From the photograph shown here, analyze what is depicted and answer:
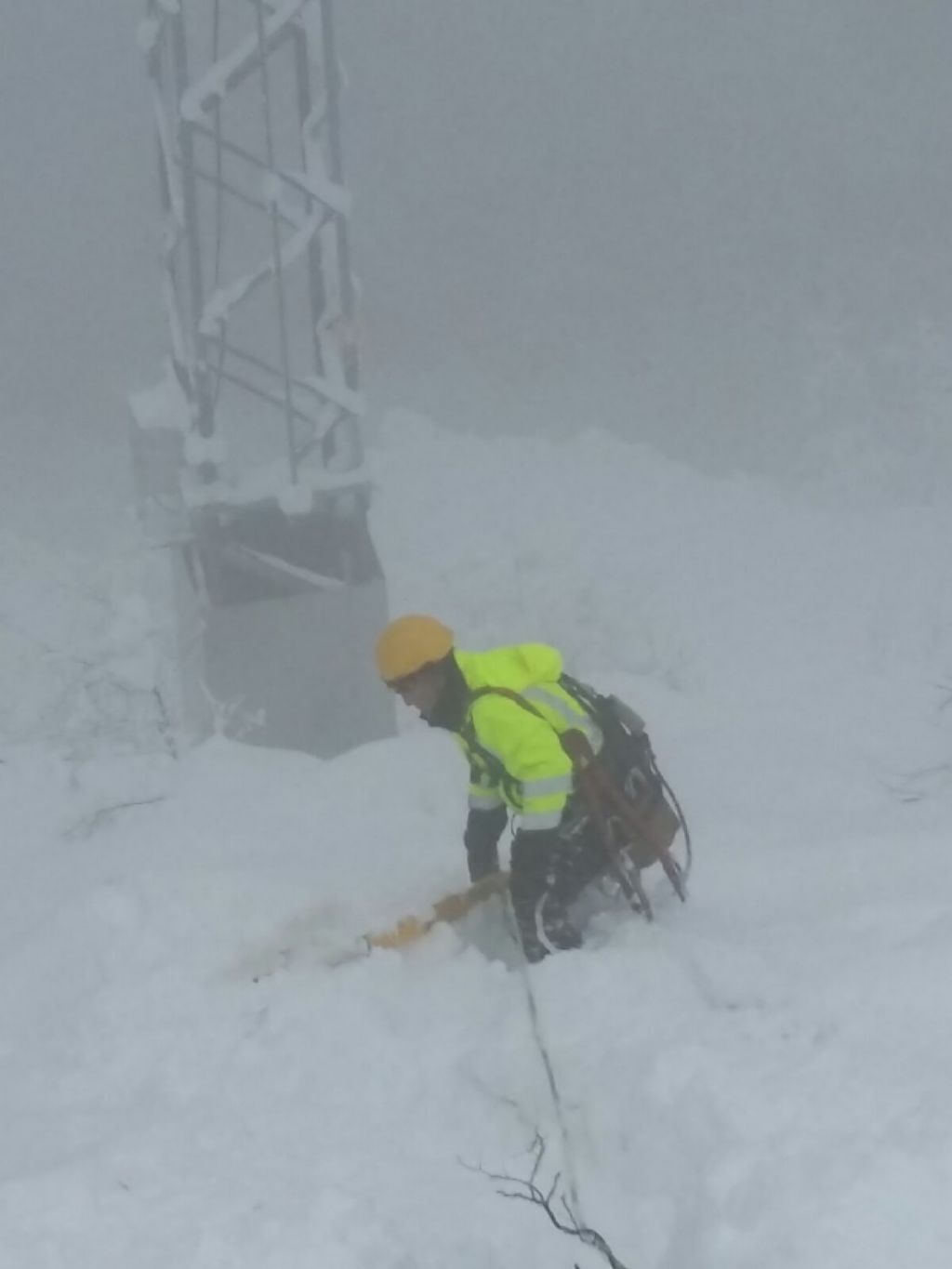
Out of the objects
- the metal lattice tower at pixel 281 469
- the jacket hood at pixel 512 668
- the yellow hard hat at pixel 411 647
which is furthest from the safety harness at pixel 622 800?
the metal lattice tower at pixel 281 469

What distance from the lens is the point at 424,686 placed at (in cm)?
350

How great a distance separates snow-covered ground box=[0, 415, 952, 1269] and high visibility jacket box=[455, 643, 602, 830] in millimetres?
469

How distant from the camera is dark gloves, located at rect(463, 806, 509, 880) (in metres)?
3.98

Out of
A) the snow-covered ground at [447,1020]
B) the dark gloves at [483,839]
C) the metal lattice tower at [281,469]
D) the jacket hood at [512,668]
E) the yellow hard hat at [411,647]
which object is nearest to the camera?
the snow-covered ground at [447,1020]

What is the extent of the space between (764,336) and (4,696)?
12.7m

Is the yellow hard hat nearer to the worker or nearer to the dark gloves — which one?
the worker

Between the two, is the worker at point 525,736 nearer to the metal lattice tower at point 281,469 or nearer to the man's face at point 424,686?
the man's face at point 424,686

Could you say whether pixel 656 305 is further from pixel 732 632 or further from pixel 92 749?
pixel 92 749

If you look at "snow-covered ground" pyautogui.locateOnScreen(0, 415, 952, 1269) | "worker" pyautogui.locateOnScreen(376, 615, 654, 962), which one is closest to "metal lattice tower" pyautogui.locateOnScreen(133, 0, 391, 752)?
"snow-covered ground" pyautogui.locateOnScreen(0, 415, 952, 1269)

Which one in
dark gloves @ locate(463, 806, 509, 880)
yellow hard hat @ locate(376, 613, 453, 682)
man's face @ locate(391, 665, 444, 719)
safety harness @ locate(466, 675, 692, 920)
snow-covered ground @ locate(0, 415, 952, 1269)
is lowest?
Answer: snow-covered ground @ locate(0, 415, 952, 1269)

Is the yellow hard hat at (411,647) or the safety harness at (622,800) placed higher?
the yellow hard hat at (411,647)

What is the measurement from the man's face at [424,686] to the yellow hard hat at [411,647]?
0.02 meters

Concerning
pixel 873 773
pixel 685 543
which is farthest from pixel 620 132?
pixel 873 773

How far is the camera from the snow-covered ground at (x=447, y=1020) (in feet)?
7.84
